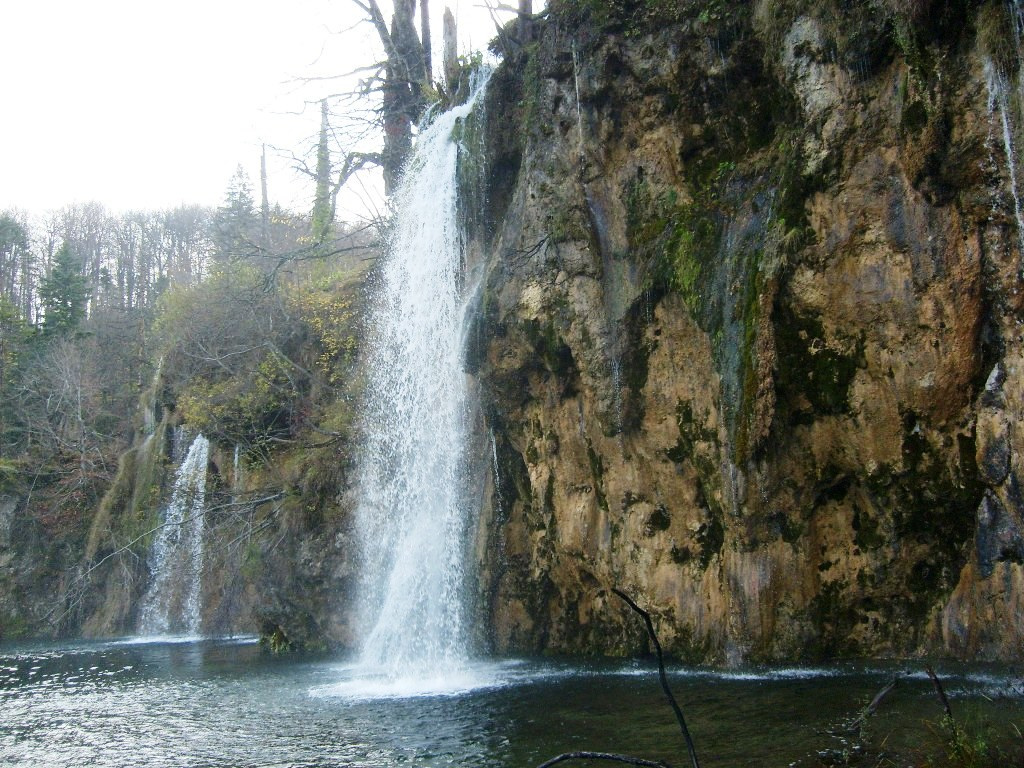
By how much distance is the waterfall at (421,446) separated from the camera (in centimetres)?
1332

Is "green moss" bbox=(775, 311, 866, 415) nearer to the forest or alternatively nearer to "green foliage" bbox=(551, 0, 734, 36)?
the forest

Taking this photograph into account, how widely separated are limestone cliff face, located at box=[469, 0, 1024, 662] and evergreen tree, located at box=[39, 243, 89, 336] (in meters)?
25.9

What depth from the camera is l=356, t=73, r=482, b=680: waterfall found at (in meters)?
13.3

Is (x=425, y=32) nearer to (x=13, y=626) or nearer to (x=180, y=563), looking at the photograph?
(x=180, y=563)

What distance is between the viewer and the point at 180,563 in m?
21.6

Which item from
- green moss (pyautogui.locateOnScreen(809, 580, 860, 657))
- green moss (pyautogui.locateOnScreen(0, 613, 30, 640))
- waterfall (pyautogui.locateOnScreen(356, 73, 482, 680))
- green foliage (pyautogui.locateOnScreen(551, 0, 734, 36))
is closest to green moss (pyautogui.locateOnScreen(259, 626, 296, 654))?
waterfall (pyautogui.locateOnScreen(356, 73, 482, 680))

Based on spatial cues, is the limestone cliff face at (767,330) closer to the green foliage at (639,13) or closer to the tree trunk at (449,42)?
the green foliage at (639,13)

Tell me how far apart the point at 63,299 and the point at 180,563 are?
56.9ft

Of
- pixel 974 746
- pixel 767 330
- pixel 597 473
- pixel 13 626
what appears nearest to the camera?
pixel 974 746

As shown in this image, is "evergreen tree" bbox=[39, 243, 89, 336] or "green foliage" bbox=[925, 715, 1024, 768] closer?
"green foliage" bbox=[925, 715, 1024, 768]

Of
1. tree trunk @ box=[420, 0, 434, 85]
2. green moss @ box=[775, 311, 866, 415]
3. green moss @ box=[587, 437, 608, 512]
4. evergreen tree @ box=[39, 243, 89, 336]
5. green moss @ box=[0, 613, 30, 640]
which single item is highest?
tree trunk @ box=[420, 0, 434, 85]

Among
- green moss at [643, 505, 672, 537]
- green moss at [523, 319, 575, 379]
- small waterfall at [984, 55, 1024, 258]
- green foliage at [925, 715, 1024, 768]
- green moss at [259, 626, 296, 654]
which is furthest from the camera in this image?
green moss at [259, 626, 296, 654]

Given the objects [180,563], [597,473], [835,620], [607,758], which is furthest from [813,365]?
[180,563]

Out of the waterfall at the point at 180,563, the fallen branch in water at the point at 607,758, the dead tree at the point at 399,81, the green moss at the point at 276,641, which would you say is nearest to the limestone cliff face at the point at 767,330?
the green moss at the point at 276,641
